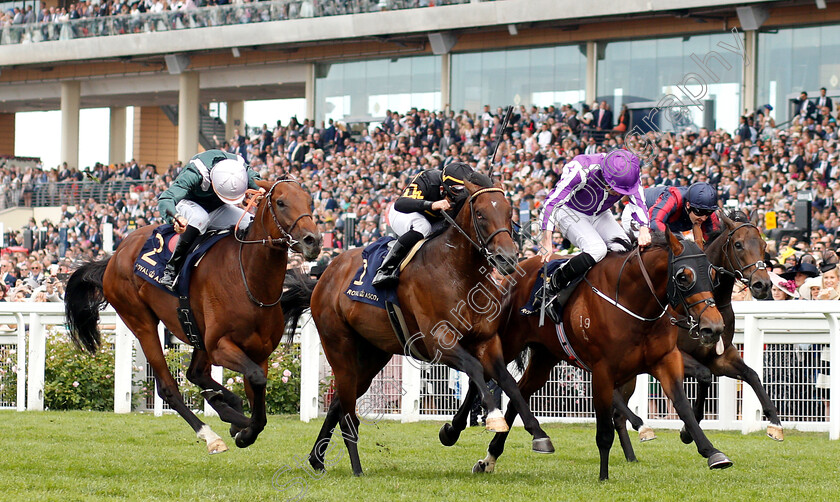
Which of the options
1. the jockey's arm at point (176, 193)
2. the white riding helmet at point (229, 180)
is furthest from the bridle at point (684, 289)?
the jockey's arm at point (176, 193)

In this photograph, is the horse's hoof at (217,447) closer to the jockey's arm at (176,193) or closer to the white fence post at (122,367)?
the jockey's arm at (176,193)

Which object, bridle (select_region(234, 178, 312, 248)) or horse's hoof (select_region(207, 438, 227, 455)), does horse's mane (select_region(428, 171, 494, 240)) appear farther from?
horse's hoof (select_region(207, 438, 227, 455))

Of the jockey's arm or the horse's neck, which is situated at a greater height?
the jockey's arm

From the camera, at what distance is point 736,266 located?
22.5ft

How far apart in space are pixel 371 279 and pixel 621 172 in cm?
158

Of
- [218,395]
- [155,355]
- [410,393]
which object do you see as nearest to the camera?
[218,395]

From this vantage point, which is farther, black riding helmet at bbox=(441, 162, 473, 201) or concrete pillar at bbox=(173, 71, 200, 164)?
concrete pillar at bbox=(173, 71, 200, 164)

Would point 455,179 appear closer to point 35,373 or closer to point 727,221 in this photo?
point 727,221

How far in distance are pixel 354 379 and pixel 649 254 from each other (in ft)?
6.38

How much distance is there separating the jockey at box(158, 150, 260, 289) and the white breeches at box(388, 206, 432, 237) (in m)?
0.89

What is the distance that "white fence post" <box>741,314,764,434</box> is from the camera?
8.73 meters

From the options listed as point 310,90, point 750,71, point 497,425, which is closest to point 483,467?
point 497,425

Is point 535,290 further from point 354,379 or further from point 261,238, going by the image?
point 261,238

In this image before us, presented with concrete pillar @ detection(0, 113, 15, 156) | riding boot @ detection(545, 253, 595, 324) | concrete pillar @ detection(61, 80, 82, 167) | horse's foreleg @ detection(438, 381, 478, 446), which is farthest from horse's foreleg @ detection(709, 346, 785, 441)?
concrete pillar @ detection(0, 113, 15, 156)
